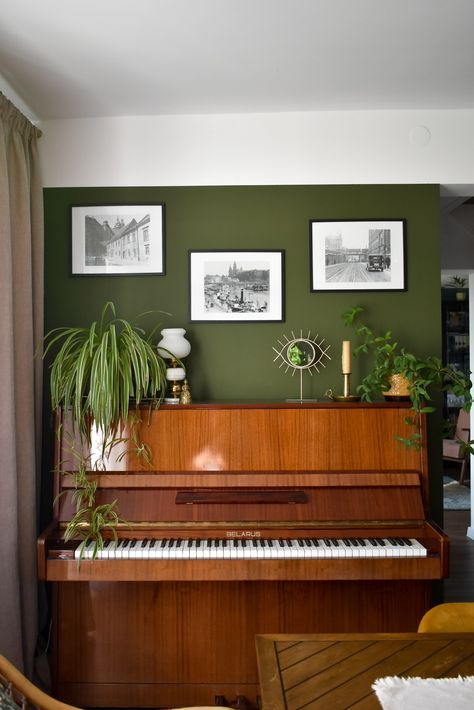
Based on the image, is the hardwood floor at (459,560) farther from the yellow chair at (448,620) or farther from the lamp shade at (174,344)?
the lamp shade at (174,344)

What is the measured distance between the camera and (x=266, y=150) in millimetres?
3078

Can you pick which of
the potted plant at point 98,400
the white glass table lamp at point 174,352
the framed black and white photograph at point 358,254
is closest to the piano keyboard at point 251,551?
the potted plant at point 98,400

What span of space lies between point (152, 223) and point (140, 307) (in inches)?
18.1

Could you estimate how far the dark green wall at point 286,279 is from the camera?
3.08 meters

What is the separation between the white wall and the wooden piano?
51.7 inches

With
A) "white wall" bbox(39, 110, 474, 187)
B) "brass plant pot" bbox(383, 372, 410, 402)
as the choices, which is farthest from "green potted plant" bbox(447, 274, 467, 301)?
"brass plant pot" bbox(383, 372, 410, 402)

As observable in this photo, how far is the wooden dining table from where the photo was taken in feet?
4.44

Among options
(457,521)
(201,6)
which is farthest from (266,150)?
(457,521)

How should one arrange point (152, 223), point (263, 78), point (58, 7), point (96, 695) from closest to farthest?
point (58, 7)
point (96, 695)
point (263, 78)
point (152, 223)

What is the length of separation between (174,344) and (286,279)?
2.36ft

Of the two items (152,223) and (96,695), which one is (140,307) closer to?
(152,223)

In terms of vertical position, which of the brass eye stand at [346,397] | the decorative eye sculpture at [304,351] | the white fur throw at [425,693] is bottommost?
the white fur throw at [425,693]

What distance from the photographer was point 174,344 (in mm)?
2877

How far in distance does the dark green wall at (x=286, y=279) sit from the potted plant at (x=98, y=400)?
0.57m
